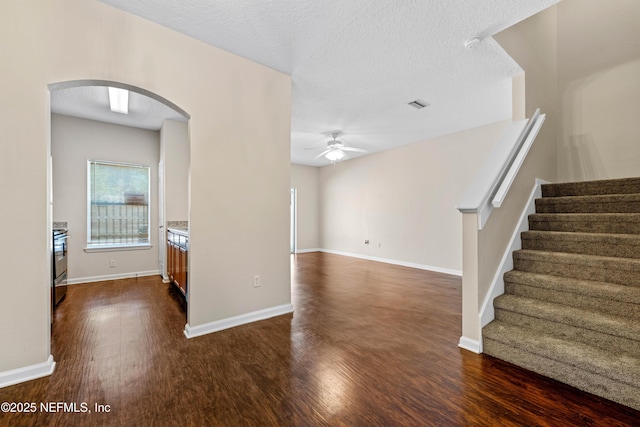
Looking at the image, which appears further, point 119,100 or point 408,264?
point 408,264

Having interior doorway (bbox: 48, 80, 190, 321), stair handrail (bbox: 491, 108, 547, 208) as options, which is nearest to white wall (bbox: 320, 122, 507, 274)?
stair handrail (bbox: 491, 108, 547, 208)

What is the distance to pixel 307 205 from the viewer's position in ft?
28.9

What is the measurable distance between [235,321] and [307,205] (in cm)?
617

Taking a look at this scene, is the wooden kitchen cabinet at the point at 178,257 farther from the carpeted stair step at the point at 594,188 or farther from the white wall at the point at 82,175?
the carpeted stair step at the point at 594,188

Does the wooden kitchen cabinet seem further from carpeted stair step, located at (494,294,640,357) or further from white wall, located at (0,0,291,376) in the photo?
carpeted stair step, located at (494,294,640,357)

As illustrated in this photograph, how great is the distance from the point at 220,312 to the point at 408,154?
5169 millimetres

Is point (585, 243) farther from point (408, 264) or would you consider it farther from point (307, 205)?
point (307, 205)

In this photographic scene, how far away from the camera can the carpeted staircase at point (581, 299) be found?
1788 millimetres

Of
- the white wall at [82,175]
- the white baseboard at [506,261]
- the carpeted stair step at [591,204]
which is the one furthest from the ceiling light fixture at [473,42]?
the white wall at [82,175]

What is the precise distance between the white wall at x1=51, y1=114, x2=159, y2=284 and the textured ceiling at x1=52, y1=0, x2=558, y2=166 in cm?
329

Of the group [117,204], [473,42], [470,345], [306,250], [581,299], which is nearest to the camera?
[581,299]

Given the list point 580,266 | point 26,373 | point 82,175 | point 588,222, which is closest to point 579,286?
point 580,266

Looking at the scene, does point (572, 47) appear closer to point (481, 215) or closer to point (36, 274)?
point (481, 215)

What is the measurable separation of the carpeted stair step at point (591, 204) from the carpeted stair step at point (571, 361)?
169cm
